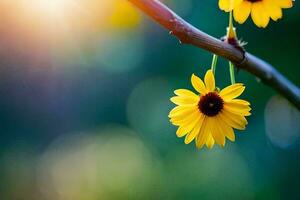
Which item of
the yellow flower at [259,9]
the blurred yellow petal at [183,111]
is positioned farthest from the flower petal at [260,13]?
the blurred yellow petal at [183,111]

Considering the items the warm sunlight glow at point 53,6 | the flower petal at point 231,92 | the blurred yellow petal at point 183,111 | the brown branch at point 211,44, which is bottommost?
the blurred yellow petal at point 183,111

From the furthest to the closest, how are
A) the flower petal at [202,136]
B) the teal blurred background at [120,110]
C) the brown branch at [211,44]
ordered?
the teal blurred background at [120,110] < the flower petal at [202,136] < the brown branch at [211,44]

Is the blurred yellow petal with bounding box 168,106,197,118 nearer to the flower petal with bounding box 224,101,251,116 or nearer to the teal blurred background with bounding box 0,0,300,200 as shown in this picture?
the flower petal with bounding box 224,101,251,116

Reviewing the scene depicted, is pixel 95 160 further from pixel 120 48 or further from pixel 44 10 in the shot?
pixel 44 10

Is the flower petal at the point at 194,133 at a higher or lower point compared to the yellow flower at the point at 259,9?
lower

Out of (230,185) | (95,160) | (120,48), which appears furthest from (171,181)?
(120,48)

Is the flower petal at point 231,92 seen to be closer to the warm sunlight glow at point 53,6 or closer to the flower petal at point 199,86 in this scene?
the flower petal at point 199,86
